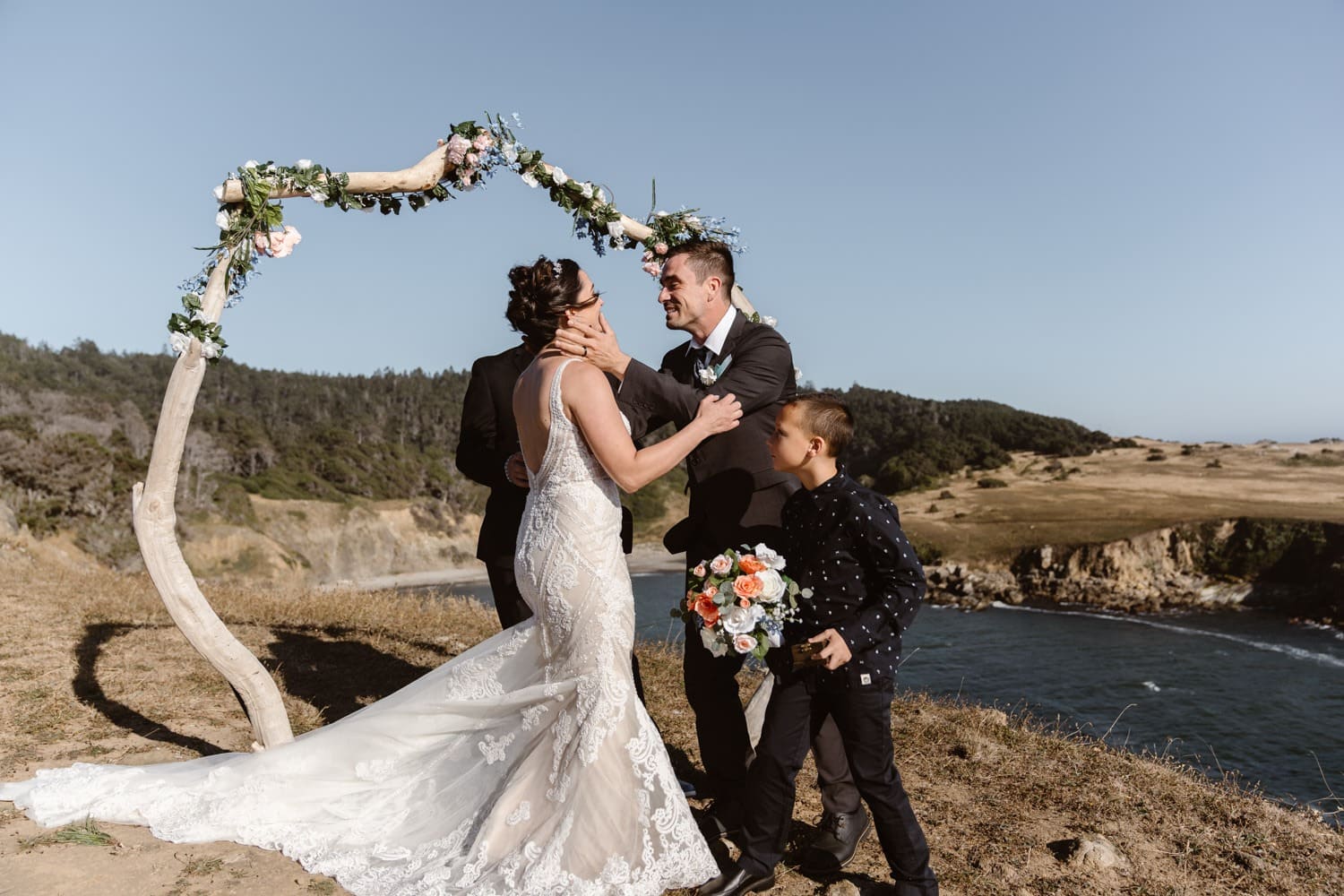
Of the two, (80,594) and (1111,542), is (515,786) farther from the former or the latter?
(1111,542)

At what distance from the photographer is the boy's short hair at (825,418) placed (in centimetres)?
383

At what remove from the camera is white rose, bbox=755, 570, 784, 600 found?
360cm

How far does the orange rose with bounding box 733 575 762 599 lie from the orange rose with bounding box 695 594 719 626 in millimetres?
170

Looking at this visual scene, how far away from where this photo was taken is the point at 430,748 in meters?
4.61

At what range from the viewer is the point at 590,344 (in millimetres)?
3945

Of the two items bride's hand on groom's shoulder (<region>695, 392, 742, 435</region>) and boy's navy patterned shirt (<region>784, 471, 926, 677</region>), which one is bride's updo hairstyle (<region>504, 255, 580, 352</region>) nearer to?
bride's hand on groom's shoulder (<region>695, 392, 742, 435</region>)

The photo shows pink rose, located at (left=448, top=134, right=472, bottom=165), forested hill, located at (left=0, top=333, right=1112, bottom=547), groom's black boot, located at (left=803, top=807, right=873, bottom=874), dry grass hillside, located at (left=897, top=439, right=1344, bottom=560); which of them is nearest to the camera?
groom's black boot, located at (left=803, top=807, right=873, bottom=874)

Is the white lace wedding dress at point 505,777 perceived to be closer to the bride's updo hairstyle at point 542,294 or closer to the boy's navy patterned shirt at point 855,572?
the bride's updo hairstyle at point 542,294

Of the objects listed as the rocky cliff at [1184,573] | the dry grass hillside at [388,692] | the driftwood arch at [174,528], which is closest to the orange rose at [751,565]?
the dry grass hillside at [388,692]

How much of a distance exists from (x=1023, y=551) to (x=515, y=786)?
43978 mm

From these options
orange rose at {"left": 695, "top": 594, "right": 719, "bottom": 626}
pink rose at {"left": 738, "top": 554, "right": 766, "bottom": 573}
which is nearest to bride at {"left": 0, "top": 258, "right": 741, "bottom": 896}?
orange rose at {"left": 695, "top": 594, "right": 719, "bottom": 626}

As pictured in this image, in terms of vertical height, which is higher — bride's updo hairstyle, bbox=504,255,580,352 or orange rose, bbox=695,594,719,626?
bride's updo hairstyle, bbox=504,255,580,352

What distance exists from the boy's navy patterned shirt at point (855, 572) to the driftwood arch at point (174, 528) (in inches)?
133

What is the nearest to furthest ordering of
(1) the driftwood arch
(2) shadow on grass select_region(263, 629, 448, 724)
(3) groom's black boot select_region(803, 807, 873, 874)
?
(3) groom's black boot select_region(803, 807, 873, 874)
(1) the driftwood arch
(2) shadow on grass select_region(263, 629, 448, 724)
